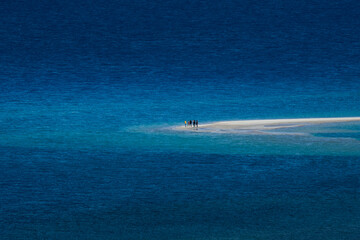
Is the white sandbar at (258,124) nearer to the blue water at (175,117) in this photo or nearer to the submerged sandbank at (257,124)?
the submerged sandbank at (257,124)

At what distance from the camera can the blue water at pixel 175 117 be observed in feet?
97.1

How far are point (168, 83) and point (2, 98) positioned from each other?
28.0 meters

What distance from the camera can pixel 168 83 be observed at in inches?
4427

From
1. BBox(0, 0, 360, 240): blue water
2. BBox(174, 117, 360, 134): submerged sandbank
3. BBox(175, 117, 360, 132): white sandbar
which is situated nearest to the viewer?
BBox(0, 0, 360, 240): blue water

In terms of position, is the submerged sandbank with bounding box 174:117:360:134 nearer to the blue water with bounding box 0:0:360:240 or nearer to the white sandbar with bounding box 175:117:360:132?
the white sandbar with bounding box 175:117:360:132

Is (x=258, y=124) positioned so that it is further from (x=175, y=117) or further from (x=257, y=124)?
(x=175, y=117)

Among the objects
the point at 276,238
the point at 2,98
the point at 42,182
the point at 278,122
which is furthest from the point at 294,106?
the point at 276,238

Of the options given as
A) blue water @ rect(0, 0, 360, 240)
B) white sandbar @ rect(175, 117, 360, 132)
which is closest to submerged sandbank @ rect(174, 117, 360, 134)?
white sandbar @ rect(175, 117, 360, 132)

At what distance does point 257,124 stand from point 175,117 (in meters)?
13.9

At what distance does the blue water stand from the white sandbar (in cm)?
332

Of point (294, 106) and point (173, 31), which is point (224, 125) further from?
point (173, 31)

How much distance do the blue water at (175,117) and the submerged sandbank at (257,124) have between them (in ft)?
10.5

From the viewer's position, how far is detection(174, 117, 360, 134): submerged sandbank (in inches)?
2326

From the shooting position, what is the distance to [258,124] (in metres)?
63.6
